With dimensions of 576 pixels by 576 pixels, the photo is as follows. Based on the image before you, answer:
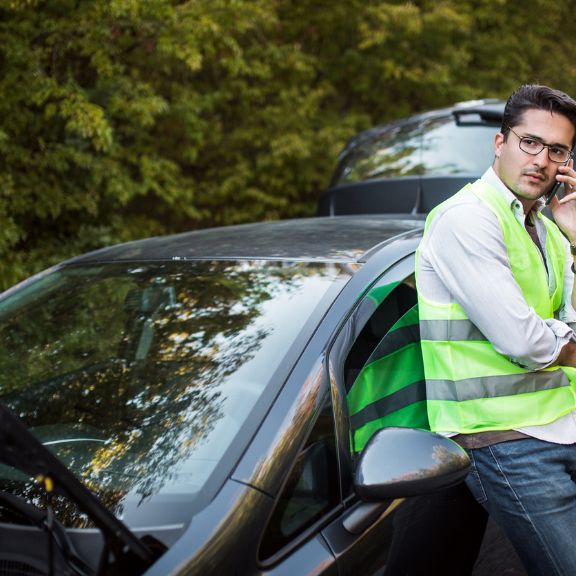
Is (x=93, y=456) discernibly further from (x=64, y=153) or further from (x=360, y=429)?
(x=64, y=153)

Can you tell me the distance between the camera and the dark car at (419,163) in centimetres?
452

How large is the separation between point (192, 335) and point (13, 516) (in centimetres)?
68

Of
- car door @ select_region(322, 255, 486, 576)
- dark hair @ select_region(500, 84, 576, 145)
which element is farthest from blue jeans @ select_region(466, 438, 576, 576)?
dark hair @ select_region(500, 84, 576, 145)

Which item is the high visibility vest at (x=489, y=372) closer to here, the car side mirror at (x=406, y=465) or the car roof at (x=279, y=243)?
the car side mirror at (x=406, y=465)

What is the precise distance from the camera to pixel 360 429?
6.51 feet

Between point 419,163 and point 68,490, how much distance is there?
3847 millimetres

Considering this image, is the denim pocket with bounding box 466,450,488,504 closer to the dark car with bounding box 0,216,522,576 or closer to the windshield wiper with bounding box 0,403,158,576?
the dark car with bounding box 0,216,522,576

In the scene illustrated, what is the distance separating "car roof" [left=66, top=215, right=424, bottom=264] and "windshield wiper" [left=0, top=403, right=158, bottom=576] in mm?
1085

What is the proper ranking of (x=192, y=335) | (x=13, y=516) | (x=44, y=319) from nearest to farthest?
(x=13, y=516) → (x=192, y=335) → (x=44, y=319)

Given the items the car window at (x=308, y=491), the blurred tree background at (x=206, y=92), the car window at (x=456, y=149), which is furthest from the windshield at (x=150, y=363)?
the blurred tree background at (x=206, y=92)

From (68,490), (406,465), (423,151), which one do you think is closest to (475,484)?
(406,465)

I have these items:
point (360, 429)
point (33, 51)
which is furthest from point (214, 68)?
point (360, 429)

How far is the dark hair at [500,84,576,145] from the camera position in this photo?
80.6 inches

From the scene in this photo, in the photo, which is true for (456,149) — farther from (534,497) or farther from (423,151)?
(534,497)
